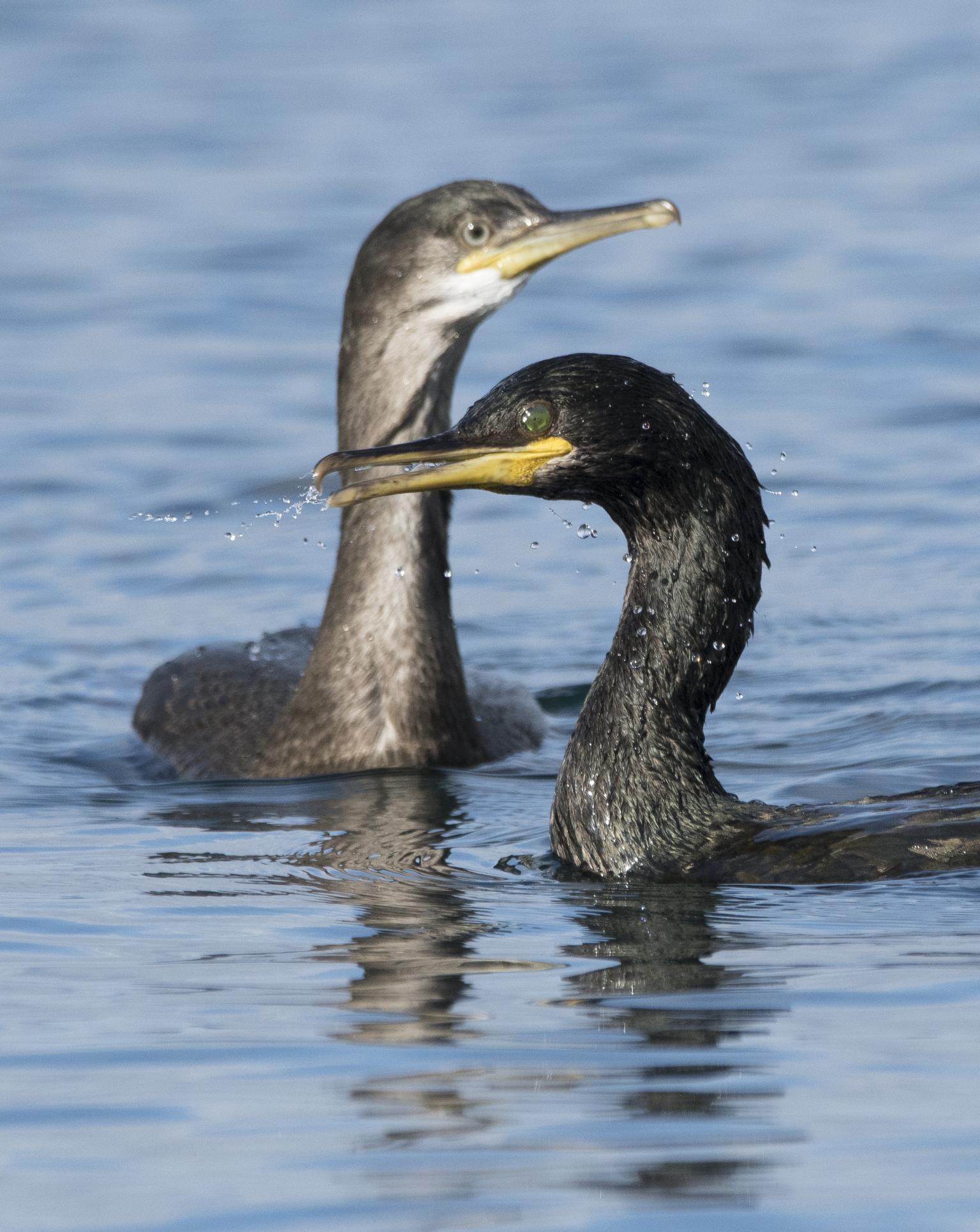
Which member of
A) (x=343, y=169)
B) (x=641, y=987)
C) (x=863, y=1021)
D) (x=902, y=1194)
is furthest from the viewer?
(x=343, y=169)

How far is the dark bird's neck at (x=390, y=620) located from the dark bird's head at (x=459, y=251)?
8cm

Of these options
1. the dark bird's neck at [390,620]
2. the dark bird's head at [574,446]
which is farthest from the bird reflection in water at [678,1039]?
the dark bird's neck at [390,620]

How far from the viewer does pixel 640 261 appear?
51.4ft

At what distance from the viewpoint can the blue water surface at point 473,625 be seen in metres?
4.27

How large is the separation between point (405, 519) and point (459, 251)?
89 centimetres

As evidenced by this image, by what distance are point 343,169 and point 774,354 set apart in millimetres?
5189

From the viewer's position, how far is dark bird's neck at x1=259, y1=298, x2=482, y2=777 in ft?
25.8

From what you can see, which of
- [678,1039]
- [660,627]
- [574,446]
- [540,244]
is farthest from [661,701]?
[540,244]

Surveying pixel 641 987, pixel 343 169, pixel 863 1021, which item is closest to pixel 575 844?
pixel 641 987

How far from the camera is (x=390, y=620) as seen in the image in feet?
25.8

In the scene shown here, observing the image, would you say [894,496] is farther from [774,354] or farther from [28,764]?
[28,764]

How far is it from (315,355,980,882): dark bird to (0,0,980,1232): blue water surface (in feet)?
0.54

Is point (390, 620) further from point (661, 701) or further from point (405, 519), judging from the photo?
point (661, 701)

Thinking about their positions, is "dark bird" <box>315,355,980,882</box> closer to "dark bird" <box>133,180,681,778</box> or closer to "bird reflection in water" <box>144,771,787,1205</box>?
"bird reflection in water" <box>144,771,787,1205</box>
